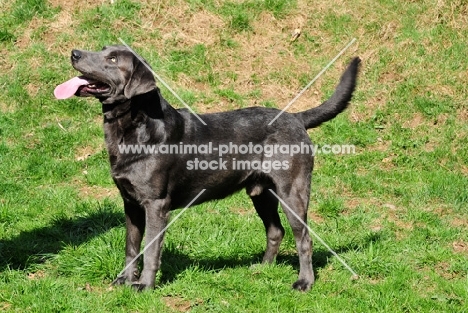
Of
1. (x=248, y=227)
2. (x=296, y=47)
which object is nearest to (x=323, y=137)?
(x=296, y=47)

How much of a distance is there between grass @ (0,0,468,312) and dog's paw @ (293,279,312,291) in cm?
7

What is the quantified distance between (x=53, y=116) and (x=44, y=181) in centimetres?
164

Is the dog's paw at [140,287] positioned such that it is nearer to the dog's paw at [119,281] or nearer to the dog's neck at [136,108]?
the dog's paw at [119,281]

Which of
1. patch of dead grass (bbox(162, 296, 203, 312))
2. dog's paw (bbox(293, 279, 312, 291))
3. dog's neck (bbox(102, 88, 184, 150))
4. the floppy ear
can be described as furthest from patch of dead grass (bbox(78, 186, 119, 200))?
dog's paw (bbox(293, 279, 312, 291))

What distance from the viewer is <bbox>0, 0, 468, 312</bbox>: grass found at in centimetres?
537

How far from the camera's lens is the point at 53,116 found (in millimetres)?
9133

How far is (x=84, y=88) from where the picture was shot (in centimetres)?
519

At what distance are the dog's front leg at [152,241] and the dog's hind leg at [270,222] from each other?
115 cm

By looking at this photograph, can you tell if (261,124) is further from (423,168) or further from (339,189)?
(423,168)

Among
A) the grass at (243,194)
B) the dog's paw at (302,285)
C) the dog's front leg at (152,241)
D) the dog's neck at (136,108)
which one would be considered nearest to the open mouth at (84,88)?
the dog's neck at (136,108)

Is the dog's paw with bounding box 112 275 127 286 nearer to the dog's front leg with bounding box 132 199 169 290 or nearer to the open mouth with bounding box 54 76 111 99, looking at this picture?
the dog's front leg with bounding box 132 199 169 290

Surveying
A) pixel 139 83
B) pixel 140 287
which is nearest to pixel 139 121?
pixel 139 83

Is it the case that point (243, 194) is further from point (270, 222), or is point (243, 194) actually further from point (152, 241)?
point (152, 241)

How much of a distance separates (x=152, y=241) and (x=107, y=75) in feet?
4.38
